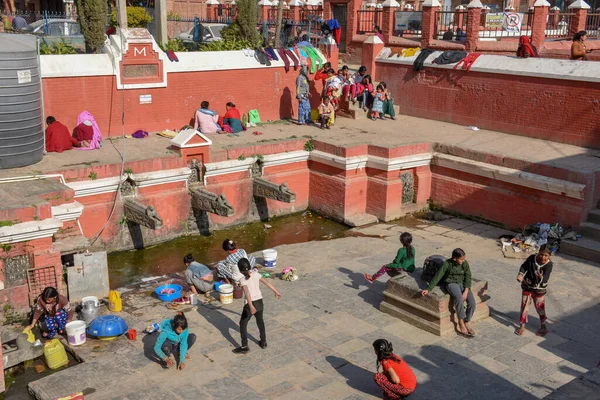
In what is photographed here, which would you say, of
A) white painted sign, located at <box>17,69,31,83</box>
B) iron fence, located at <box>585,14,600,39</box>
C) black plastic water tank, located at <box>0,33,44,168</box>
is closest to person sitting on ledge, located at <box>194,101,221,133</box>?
black plastic water tank, located at <box>0,33,44,168</box>

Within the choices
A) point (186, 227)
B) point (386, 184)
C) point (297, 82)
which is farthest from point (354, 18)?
point (186, 227)

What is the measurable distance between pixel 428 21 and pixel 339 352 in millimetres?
15264

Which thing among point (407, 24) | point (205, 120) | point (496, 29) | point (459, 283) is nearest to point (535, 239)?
point (459, 283)

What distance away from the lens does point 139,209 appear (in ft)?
40.8

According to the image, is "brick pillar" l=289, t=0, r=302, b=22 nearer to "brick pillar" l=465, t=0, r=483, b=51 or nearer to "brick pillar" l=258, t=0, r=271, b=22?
"brick pillar" l=258, t=0, r=271, b=22

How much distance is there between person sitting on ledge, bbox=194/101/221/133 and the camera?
15719mm

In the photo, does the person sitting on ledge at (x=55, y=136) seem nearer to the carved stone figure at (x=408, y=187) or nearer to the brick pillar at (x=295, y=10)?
the carved stone figure at (x=408, y=187)

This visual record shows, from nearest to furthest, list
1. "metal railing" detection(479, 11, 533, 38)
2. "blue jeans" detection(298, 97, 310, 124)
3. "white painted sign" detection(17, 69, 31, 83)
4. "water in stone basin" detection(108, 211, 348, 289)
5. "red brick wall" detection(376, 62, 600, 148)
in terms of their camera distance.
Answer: "white painted sign" detection(17, 69, 31, 83) < "water in stone basin" detection(108, 211, 348, 289) < "red brick wall" detection(376, 62, 600, 148) < "blue jeans" detection(298, 97, 310, 124) < "metal railing" detection(479, 11, 533, 38)

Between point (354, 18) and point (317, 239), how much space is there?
1336 centimetres

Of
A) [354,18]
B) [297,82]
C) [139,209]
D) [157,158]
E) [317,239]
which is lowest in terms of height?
[317,239]

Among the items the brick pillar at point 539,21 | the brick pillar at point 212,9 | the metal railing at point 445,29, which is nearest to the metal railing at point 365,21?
the metal railing at point 445,29

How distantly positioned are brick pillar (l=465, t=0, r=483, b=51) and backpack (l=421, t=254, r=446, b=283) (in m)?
12.9

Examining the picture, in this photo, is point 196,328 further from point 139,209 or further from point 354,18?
point 354,18

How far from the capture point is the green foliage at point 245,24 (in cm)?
1822
